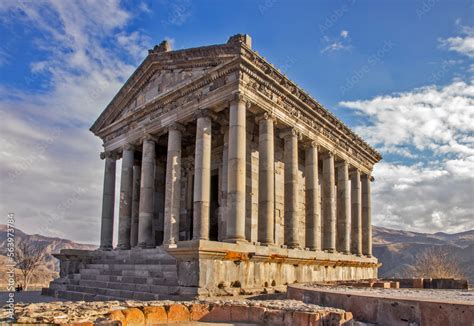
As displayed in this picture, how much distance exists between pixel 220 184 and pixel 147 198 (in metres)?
3.48

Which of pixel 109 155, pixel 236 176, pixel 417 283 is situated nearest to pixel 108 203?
pixel 109 155

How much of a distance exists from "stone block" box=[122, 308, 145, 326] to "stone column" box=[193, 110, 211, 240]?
828 centimetres

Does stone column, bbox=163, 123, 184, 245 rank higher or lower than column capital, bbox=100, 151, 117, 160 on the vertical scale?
lower

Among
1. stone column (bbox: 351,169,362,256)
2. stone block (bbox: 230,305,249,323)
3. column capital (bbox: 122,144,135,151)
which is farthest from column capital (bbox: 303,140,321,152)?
stone block (bbox: 230,305,249,323)

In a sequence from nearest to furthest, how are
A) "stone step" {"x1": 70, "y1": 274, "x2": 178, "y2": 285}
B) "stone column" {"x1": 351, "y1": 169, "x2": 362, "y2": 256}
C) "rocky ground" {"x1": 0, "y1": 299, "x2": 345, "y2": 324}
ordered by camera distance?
"rocky ground" {"x1": 0, "y1": 299, "x2": 345, "y2": 324} → "stone step" {"x1": 70, "y1": 274, "x2": 178, "y2": 285} → "stone column" {"x1": 351, "y1": 169, "x2": 362, "y2": 256}

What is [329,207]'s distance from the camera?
20.5 metres

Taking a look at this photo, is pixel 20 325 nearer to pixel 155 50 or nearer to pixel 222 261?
pixel 222 261

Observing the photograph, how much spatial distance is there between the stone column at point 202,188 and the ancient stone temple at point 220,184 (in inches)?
1.5

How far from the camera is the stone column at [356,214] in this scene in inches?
946

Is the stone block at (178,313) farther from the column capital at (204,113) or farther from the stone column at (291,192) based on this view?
the column capital at (204,113)

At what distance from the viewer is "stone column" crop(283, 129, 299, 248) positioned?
16391 mm

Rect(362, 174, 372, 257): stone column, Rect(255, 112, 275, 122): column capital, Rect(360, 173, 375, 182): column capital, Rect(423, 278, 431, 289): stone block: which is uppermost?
Rect(255, 112, 275, 122): column capital

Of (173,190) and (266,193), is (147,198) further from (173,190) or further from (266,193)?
(266,193)

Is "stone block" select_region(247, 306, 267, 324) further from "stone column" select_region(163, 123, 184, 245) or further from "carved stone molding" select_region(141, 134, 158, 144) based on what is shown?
"carved stone molding" select_region(141, 134, 158, 144)
